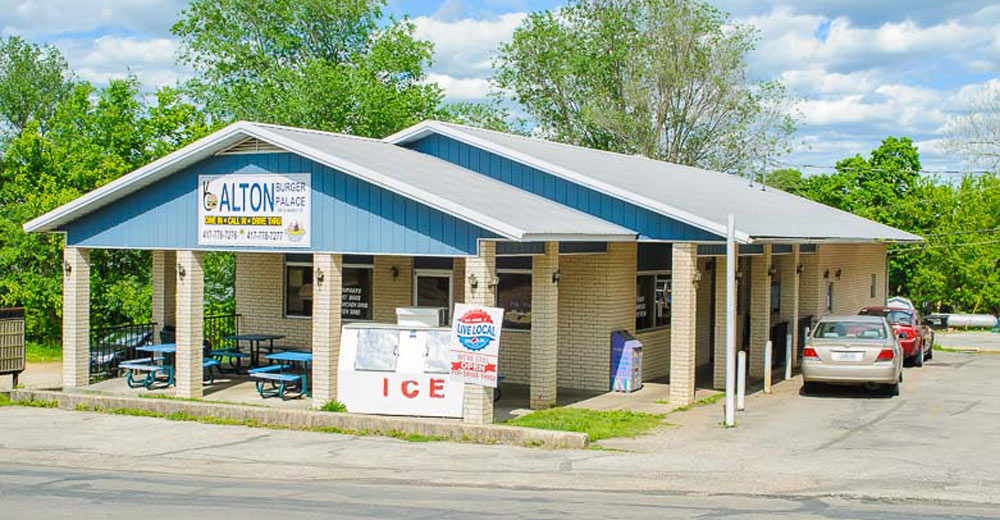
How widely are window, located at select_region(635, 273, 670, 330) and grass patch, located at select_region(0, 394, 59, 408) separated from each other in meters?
10.8

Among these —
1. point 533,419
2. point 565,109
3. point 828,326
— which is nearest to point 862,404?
point 828,326

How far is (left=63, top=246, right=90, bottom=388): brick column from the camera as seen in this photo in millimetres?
19453

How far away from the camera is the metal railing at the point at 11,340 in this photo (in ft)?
64.6

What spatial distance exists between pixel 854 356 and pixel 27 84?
56.2 meters

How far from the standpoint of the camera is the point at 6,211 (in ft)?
106

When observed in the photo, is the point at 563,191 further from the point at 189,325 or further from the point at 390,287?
the point at 189,325

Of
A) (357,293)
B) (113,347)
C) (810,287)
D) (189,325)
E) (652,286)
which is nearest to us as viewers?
(189,325)

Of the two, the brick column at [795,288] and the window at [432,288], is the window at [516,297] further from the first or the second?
the brick column at [795,288]

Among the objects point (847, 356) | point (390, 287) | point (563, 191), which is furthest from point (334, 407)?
point (847, 356)

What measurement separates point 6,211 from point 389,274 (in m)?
17.0

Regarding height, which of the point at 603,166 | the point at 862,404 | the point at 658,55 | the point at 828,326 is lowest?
the point at 862,404

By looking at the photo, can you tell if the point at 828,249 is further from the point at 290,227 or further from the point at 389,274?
the point at 290,227

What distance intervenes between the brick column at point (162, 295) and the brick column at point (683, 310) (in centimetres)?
1144

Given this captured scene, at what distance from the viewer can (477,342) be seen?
15.2m
